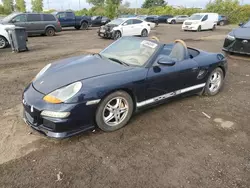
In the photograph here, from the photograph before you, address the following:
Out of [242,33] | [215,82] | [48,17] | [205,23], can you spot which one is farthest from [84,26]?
[215,82]

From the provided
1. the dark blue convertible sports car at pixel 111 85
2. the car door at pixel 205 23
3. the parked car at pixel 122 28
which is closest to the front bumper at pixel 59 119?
the dark blue convertible sports car at pixel 111 85

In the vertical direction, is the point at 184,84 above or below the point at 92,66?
below

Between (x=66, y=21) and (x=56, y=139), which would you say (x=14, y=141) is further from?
(x=66, y=21)

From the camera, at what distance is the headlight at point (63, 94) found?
2.79 m

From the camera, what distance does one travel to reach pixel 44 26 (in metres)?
15.1

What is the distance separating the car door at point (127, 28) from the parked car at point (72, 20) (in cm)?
834

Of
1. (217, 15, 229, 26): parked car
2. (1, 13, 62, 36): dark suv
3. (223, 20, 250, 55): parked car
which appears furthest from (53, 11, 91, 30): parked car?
(217, 15, 229, 26): parked car

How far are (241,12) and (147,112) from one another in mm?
36554

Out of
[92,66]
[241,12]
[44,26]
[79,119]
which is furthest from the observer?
[241,12]

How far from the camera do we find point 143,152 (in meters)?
2.84

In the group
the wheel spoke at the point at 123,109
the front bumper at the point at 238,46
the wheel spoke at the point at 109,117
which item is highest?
the front bumper at the point at 238,46

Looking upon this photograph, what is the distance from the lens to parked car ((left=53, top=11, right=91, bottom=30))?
20.4m

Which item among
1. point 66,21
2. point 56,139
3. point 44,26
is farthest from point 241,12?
point 56,139

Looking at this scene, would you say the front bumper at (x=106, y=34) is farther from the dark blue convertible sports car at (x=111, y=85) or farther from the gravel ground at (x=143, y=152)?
the gravel ground at (x=143, y=152)
